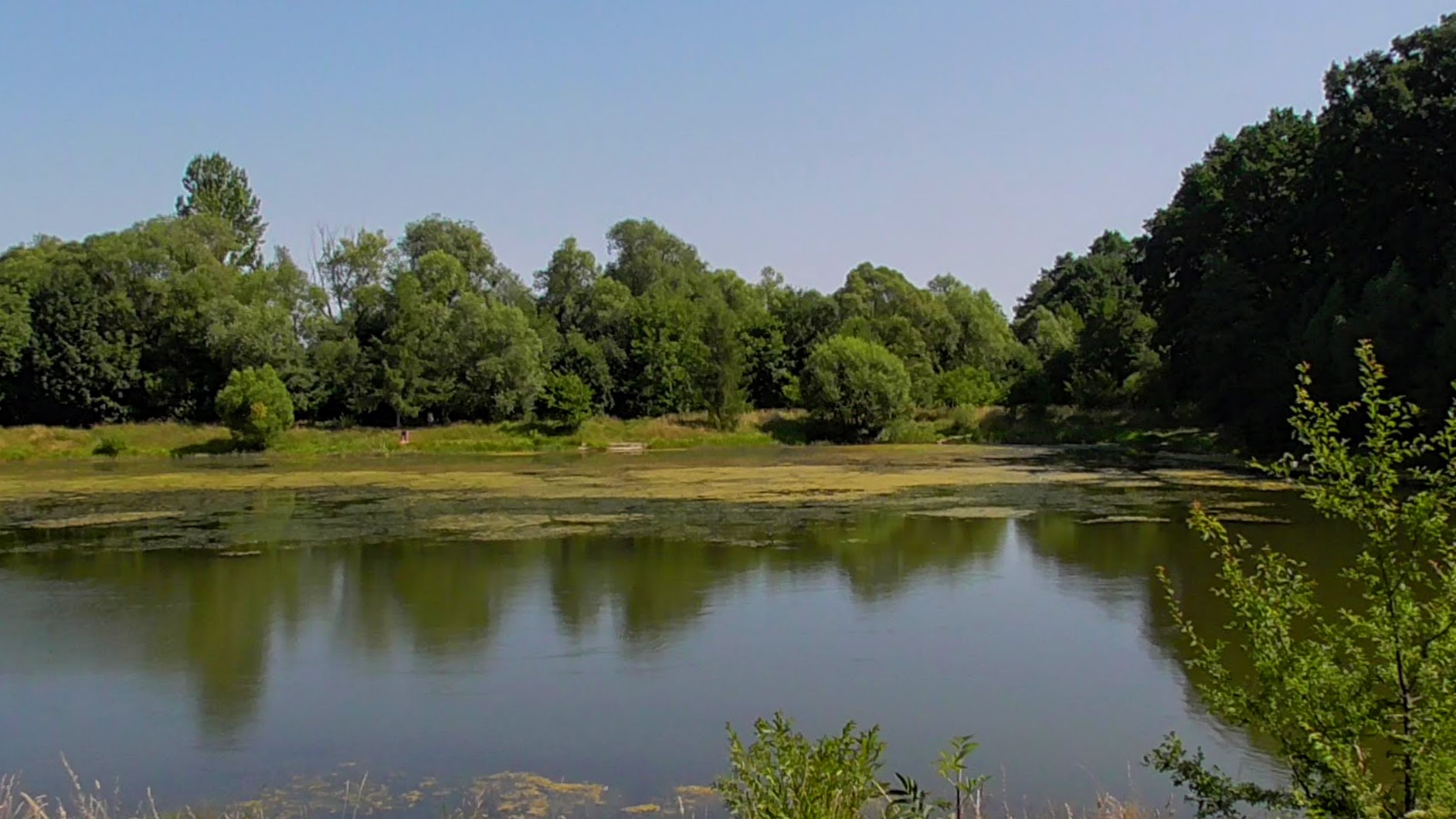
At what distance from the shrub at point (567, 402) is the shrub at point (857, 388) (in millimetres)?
9038

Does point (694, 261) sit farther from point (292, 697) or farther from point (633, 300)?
point (292, 697)

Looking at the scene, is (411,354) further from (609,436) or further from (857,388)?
(857,388)

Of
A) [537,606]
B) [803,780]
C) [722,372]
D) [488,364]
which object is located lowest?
[537,606]

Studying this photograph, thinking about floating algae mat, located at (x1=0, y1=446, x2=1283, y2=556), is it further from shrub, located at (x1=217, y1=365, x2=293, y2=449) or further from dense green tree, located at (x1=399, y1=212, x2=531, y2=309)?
dense green tree, located at (x1=399, y1=212, x2=531, y2=309)

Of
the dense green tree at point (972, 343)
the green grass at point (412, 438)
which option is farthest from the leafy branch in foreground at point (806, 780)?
the dense green tree at point (972, 343)

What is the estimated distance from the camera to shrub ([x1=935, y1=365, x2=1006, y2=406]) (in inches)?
1969

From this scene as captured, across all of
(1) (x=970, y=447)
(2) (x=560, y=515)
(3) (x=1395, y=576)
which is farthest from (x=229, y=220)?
(3) (x=1395, y=576)

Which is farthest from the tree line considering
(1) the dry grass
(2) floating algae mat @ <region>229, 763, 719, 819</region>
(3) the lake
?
(2) floating algae mat @ <region>229, 763, 719, 819</region>

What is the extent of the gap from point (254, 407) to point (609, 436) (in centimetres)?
1301

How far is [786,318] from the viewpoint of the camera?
5831 cm

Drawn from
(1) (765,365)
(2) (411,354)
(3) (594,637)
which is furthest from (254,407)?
(3) (594,637)

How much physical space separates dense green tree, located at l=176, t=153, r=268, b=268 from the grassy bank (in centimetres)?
2170

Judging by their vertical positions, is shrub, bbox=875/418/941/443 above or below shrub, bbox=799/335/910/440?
below

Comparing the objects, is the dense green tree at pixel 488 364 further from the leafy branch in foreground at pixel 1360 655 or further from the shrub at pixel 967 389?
the leafy branch in foreground at pixel 1360 655
